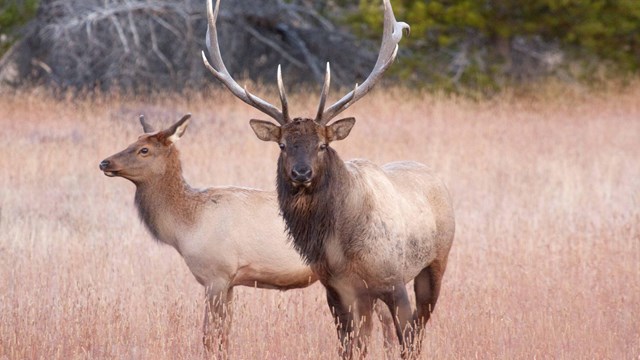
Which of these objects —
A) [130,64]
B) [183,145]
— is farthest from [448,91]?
[183,145]

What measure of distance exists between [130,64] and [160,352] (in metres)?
13.8

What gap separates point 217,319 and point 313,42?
15.4m

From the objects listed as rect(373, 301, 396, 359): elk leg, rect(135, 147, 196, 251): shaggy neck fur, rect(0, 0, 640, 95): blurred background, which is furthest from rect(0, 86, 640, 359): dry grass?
rect(0, 0, 640, 95): blurred background

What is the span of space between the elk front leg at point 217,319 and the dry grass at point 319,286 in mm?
105

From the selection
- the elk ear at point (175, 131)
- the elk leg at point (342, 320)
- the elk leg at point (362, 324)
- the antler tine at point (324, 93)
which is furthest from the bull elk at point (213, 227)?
the antler tine at point (324, 93)

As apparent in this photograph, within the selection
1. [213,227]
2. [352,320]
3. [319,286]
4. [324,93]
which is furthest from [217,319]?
[319,286]

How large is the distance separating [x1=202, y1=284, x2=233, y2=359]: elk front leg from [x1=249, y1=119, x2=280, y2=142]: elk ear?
1129 millimetres

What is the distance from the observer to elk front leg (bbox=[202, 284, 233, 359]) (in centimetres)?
627

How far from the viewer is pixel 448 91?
67.4 feet

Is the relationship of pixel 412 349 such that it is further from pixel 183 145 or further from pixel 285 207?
pixel 183 145

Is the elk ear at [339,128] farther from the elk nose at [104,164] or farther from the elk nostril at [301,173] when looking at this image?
the elk nose at [104,164]

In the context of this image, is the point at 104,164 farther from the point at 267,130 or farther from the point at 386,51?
the point at 386,51

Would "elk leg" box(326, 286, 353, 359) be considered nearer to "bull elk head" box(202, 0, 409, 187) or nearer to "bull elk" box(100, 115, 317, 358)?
"bull elk head" box(202, 0, 409, 187)

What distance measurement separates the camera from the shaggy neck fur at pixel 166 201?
704cm
